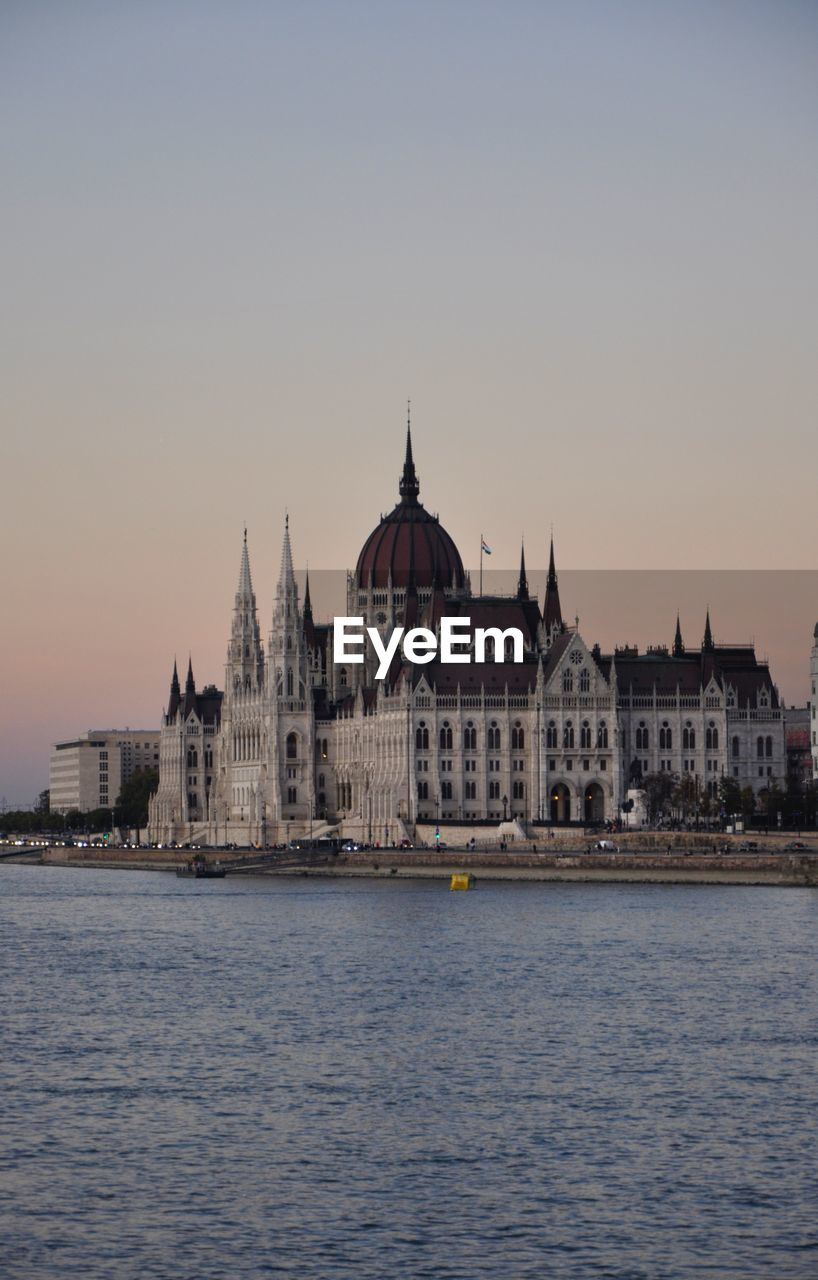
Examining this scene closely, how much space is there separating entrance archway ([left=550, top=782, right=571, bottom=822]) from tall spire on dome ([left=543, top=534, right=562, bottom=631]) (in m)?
17.9

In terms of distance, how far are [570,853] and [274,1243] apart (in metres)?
102

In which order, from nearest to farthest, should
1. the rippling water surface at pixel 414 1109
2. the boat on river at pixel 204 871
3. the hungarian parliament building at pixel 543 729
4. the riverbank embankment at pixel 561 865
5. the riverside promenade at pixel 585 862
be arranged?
the rippling water surface at pixel 414 1109 < the riverbank embankment at pixel 561 865 < the riverside promenade at pixel 585 862 < the boat on river at pixel 204 871 < the hungarian parliament building at pixel 543 729

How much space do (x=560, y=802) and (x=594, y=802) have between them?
8.30 ft

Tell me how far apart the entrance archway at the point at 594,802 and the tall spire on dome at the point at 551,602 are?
1767 cm

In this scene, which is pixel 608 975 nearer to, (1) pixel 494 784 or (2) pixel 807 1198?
(2) pixel 807 1198

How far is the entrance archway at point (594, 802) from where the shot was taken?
170625 millimetres

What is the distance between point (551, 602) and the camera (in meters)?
188

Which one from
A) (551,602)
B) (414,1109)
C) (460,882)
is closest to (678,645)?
(551,602)

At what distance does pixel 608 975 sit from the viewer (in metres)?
76.4

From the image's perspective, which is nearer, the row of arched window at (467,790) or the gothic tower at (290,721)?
the row of arched window at (467,790)

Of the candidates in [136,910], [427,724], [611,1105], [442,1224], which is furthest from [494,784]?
[442,1224]

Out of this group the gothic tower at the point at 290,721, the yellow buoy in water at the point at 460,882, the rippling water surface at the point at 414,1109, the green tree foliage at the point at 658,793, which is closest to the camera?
the rippling water surface at the point at 414,1109

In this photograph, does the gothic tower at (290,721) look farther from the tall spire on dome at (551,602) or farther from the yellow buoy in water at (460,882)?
the yellow buoy in water at (460,882)

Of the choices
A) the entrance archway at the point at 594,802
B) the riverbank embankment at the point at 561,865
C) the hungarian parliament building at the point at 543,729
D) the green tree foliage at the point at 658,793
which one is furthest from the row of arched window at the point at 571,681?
the riverbank embankment at the point at 561,865
